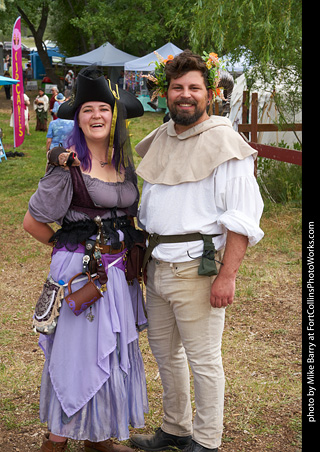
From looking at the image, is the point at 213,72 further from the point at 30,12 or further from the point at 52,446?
the point at 30,12

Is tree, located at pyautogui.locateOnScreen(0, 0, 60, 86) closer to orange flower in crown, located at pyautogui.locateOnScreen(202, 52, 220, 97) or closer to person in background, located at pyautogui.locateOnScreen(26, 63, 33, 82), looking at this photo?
person in background, located at pyautogui.locateOnScreen(26, 63, 33, 82)

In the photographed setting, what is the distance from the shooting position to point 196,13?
30.1 ft

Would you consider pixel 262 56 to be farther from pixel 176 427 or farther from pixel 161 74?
pixel 176 427

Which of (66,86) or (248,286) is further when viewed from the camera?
(66,86)

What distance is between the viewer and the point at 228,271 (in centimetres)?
282

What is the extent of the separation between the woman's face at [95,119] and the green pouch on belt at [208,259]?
29.0 inches

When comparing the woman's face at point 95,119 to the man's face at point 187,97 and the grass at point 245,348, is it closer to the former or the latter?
the man's face at point 187,97

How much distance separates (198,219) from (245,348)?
2190 mm

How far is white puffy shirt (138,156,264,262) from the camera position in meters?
2.77

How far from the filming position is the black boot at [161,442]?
326cm

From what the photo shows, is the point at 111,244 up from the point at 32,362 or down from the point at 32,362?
up

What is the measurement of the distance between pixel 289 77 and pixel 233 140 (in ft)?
21.8

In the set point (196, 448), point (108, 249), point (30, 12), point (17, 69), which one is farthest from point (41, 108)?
point (196, 448)

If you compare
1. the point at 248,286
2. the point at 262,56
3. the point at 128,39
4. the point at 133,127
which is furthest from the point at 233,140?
the point at 128,39
